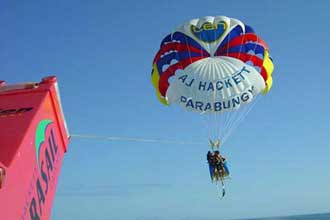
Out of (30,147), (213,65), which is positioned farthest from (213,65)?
(30,147)

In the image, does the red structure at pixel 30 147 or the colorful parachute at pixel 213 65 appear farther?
the colorful parachute at pixel 213 65

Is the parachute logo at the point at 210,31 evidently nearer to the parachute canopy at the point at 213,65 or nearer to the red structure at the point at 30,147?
the parachute canopy at the point at 213,65

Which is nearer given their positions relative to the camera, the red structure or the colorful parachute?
the red structure

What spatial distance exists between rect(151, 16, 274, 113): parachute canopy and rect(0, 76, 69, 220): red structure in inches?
446

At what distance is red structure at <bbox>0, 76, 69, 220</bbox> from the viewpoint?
2.00 meters

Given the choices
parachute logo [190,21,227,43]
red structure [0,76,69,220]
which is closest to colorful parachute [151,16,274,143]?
parachute logo [190,21,227,43]

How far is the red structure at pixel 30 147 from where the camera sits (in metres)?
2.00

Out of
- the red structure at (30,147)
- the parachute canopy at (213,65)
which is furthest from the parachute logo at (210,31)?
the red structure at (30,147)

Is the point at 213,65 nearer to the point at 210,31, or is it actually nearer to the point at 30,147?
the point at 210,31

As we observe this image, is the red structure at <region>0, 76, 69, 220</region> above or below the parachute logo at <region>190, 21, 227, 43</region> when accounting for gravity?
below

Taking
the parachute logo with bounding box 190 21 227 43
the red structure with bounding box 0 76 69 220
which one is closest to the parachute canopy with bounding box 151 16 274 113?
the parachute logo with bounding box 190 21 227 43

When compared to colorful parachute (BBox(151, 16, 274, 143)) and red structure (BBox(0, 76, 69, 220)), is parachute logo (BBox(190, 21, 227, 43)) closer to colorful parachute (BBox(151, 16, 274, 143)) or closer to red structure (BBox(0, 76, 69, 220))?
colorful parachute (BBox(151, 16, 274, 143))

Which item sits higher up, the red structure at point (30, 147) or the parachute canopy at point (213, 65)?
the parachute canopy at point (213, 65)

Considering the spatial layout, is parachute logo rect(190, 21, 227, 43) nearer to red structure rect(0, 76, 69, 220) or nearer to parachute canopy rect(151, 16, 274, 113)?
parachute canopy rect(151, 16, 274, 113)
